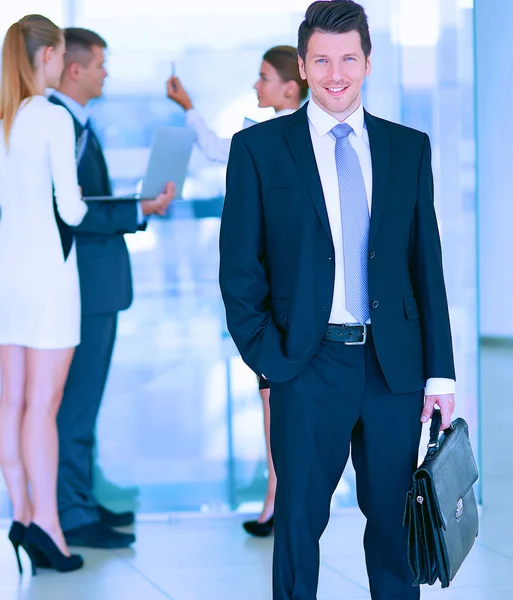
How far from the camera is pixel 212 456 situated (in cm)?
390

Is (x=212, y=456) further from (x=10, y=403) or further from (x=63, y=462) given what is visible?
(x=10, y=403)

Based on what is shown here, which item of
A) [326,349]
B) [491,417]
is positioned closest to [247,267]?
[326,349]

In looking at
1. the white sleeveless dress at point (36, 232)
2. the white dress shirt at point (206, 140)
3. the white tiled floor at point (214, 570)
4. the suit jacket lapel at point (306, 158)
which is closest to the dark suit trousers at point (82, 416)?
the white tiled floor at point (214, 570)

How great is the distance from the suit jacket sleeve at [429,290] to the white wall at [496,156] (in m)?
6.45

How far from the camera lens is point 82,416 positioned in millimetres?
3746

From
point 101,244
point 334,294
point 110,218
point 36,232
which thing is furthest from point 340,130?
point 101,244

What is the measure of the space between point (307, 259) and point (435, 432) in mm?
513

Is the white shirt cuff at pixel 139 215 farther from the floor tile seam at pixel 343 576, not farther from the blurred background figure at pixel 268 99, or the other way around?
the floor tile seam at pixel 343 576

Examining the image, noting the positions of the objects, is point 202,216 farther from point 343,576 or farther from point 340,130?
point 340,130

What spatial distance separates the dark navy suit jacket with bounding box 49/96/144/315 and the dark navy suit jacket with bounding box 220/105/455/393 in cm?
137

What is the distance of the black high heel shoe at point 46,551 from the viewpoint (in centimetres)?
327

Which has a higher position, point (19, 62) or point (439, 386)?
point (19, 62)

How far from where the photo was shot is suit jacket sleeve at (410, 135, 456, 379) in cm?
226

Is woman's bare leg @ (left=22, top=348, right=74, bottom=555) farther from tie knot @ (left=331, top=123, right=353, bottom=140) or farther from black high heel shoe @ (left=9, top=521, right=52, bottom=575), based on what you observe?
tie knot @ (left=331, top=123, right=353, bottom=140)
